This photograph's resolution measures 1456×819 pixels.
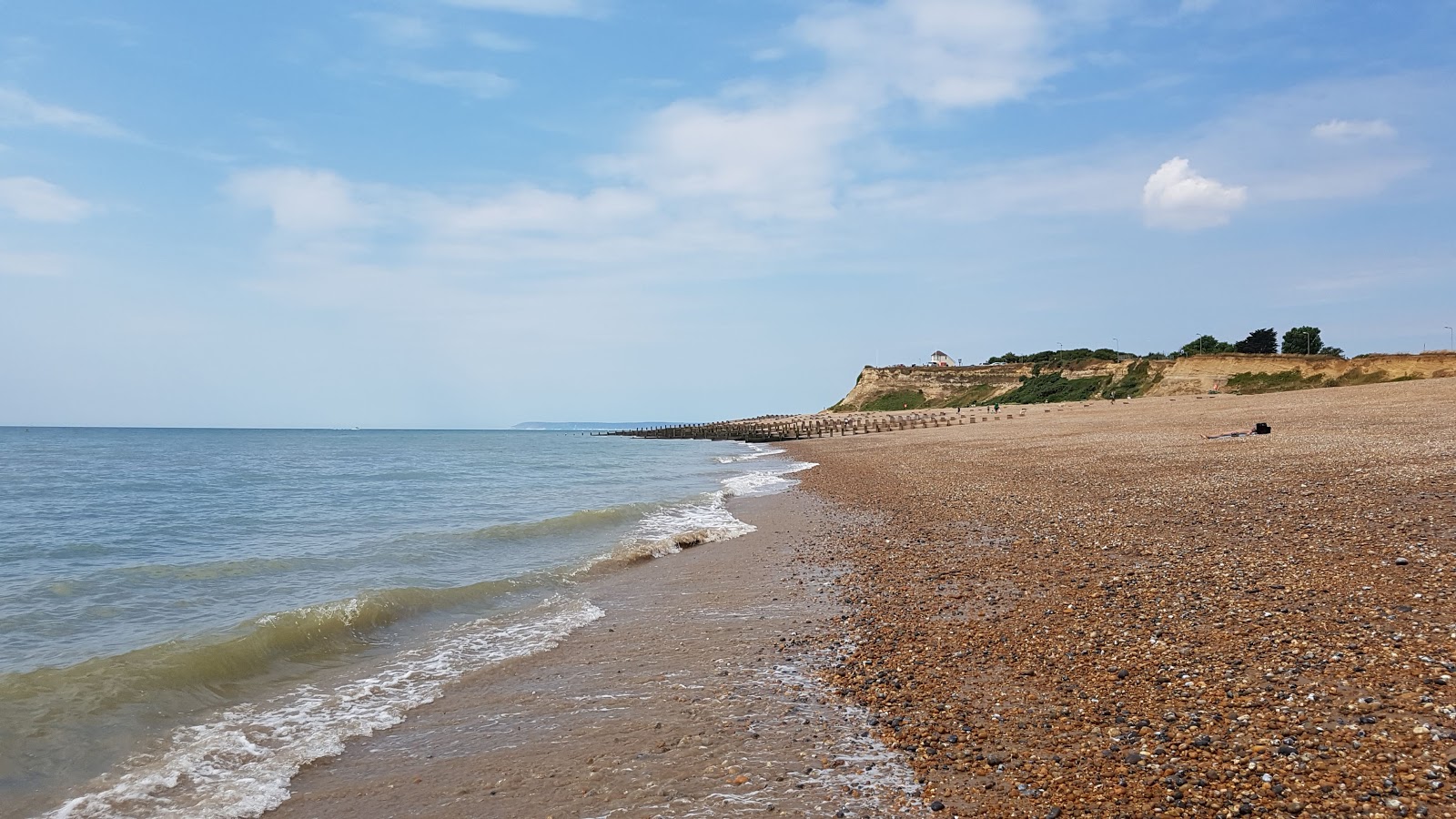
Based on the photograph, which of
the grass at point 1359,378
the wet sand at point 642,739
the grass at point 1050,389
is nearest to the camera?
the wet sand at point 642,739

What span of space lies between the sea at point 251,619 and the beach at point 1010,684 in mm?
832

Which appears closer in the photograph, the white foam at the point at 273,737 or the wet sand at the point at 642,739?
the wet sand at the point at 642,739

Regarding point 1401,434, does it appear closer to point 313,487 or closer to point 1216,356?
point 313,487

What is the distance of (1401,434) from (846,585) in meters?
17.0

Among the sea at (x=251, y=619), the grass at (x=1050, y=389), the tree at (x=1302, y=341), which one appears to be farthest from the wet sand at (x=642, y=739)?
the tree at (x=1302, y=341)

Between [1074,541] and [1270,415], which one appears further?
[1270,415]

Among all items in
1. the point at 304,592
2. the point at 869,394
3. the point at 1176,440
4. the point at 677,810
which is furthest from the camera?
the point at 869,394

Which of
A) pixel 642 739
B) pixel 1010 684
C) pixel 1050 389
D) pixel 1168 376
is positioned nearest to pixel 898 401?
pixel 1050 389

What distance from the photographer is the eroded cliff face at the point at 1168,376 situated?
4581 centimetres

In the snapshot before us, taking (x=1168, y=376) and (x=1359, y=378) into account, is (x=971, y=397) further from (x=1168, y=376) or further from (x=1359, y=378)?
(x=1359, y=378)

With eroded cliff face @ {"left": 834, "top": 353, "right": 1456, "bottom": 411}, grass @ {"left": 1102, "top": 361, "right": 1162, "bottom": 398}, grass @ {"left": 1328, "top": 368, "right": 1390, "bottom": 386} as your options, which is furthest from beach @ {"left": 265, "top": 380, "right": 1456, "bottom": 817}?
grass @ {"left": 1102, "top": 361, "right": 1162, "bottom": 398}

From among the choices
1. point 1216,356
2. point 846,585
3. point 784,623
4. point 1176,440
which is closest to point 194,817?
point 784,623

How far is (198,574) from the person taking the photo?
13.5 metres

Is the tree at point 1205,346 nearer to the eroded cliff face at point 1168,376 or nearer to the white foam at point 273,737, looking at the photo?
the eroded cliff face at point 1168,376
